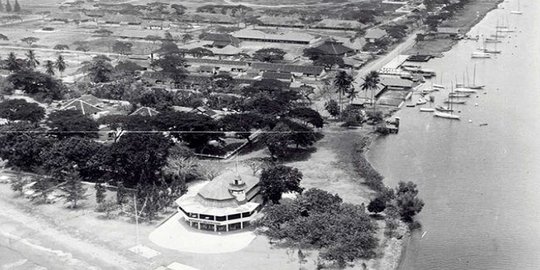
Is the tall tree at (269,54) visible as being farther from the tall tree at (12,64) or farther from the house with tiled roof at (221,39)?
the tall tree at (12,64)

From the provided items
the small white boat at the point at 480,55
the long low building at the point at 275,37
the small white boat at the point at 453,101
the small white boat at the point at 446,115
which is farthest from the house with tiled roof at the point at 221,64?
the small white boat at the point at 480,55

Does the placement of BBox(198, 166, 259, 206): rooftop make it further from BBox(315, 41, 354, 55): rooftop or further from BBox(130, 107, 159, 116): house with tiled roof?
BBox(315, 41, 354, 55): rooftop

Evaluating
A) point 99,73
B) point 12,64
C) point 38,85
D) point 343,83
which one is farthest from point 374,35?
point 12,64

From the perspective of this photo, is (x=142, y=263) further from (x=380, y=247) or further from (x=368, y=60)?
(x=368, y=60)

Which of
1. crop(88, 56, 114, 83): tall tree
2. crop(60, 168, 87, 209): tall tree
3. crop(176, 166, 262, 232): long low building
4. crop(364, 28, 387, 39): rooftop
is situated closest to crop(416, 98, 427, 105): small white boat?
crop(364, 28, 387, 39): rooftop

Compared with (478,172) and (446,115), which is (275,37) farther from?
(478,172)
